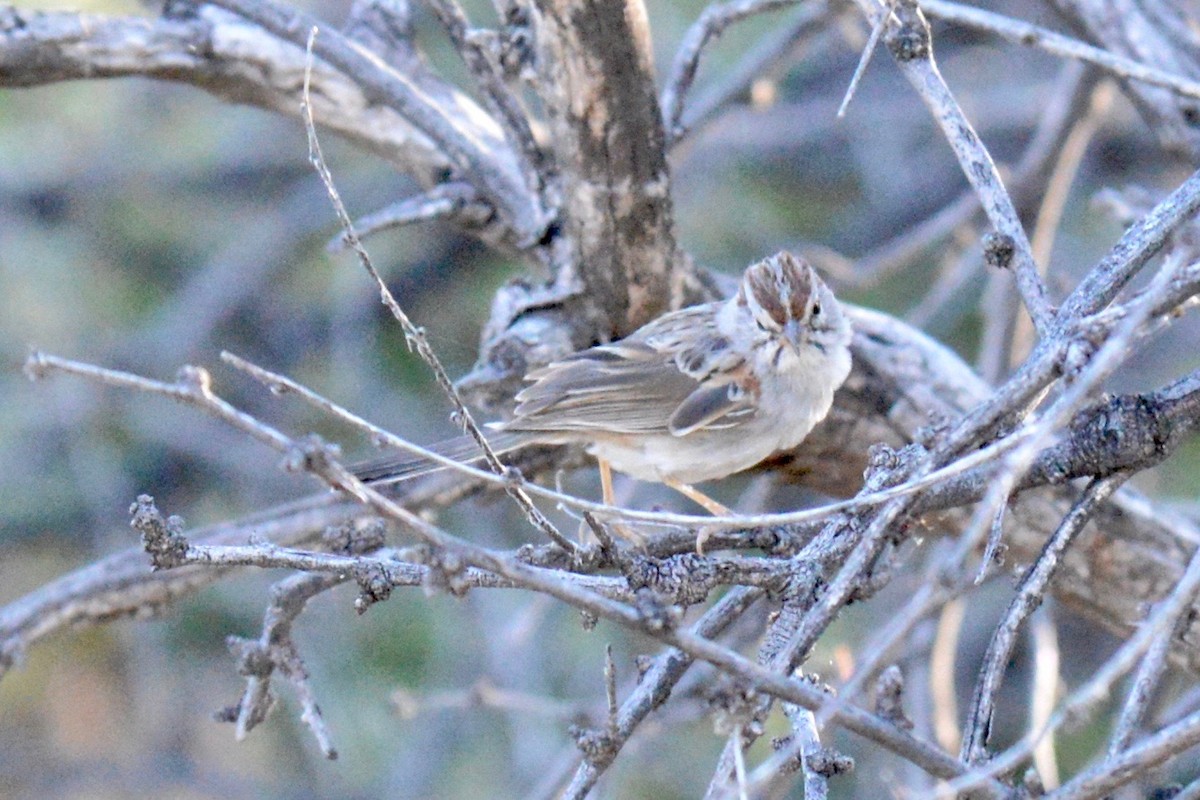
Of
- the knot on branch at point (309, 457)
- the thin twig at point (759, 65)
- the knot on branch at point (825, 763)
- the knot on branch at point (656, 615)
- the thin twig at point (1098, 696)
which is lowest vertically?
the thin twig at point (1098, 696)

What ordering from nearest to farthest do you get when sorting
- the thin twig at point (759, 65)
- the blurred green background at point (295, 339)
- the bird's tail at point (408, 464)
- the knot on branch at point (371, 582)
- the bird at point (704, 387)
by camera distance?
the knot on branch at point (371, 582) < the bird's tail at point (408, 464) < the bird at point (704, 387) < the thin twig at point (759, 65) < the blurred green background at point (295, 339)

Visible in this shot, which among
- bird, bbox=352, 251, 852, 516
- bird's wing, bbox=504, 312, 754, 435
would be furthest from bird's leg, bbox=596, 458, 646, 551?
bird's wing, bbox=504, 312, 754, 435

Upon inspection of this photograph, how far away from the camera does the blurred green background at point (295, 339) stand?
534 centimetres

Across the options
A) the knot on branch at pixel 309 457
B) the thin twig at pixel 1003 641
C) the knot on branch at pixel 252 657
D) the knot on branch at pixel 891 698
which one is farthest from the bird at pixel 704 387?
the knot on branch at pixel 309 457

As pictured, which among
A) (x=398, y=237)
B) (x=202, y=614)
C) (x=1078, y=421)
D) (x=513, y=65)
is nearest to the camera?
(x=1078, y=421)

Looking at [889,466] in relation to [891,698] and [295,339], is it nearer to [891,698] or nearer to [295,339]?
[891,698]

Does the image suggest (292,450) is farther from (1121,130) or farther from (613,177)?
(1121,130)

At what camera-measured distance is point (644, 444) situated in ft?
12.9

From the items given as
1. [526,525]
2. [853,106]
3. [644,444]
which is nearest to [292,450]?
[644,444]

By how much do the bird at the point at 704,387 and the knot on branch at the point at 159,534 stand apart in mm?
1400

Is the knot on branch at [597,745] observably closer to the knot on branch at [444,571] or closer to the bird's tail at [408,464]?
the knot on branch at [444,571]

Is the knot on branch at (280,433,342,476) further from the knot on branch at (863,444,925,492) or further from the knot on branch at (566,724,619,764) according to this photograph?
the knot on branch at (863,444,925,492)

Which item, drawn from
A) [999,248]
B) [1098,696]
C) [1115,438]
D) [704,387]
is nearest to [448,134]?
[704,387]

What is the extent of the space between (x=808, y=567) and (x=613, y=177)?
4.57ft
